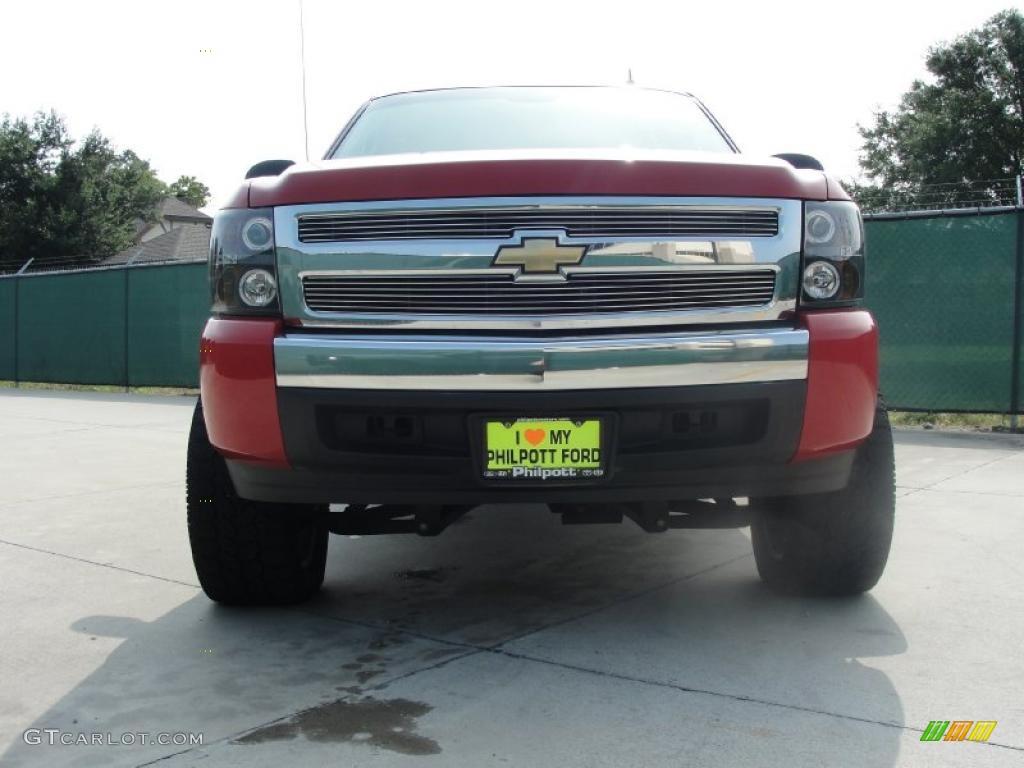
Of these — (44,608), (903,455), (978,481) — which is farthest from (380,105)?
(903,455)

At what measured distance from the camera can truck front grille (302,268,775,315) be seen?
282 cm

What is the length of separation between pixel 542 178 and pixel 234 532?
4.87 feet

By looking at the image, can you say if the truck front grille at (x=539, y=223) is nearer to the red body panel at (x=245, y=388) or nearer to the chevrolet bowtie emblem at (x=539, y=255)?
the chevrolet bowtie emblem at (x=539, y=255)

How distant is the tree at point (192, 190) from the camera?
303 ft

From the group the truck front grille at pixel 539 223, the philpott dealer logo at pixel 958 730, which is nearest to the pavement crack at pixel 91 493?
the truck front grille at pixel 539 223

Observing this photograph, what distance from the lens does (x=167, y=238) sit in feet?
172

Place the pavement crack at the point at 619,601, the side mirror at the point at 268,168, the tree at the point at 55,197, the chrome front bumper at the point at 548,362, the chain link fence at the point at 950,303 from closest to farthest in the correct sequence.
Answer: the chrome front bumper at the point at 548,362
the pavement crack at the point at 619,601
the side mirror at the point at 268,168
the chain link fence at the point at 950,303
the tree at the point at 55,197

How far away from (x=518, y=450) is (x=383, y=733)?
771mm

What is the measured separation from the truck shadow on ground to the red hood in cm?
129

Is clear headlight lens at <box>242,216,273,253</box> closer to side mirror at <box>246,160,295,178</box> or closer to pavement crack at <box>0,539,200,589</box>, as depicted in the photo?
side mirror at <box>246,160,295,178</box>

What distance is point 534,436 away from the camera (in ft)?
9.24

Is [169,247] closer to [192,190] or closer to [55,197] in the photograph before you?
[55,197]

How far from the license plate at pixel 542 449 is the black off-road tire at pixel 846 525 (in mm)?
801

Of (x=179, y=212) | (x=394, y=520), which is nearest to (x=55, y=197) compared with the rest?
(x=179, y=212)
